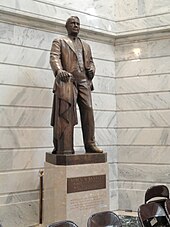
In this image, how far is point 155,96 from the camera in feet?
22.9

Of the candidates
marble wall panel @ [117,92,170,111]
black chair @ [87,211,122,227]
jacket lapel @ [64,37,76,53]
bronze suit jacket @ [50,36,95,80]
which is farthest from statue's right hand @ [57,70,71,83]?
marble wall panel @ [117,92,170,111]

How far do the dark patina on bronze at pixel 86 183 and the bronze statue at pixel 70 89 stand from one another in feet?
1.24

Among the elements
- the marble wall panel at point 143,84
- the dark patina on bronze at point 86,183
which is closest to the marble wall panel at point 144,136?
the marble wall panel at point 143,84

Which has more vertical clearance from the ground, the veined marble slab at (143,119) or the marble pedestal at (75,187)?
the veined marble slab at (143,119)

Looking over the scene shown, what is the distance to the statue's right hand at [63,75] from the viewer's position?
16.3 feet

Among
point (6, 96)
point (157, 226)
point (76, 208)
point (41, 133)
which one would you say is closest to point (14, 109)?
point (6, 96)

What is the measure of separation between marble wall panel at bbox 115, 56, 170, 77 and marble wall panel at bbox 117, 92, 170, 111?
0.41 meters

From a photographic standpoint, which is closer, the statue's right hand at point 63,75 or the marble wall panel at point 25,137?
the statue's right hand at point 63,75

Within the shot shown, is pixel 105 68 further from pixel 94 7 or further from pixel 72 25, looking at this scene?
pixel 72 25

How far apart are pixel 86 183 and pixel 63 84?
132 centimetres

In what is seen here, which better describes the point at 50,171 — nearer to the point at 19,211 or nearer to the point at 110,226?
the point at 19,211

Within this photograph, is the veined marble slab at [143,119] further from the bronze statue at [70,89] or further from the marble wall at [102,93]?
the bronze statue at [70,89]

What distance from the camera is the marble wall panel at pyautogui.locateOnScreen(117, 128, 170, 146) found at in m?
6.83

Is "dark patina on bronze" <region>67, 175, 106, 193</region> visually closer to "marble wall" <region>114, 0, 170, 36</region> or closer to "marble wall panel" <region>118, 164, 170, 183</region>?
"marble wall panel" <region>118, 164, 170, 183</region>
